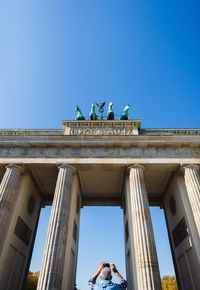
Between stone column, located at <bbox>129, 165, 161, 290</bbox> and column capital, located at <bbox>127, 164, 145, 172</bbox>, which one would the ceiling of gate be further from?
stone column, located at <bbox>129, 165, 161, 290</bbox>

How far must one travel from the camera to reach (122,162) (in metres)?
17.7

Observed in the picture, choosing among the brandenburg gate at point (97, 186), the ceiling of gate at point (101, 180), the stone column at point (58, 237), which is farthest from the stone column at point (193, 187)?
the stone column at point (58, 237)

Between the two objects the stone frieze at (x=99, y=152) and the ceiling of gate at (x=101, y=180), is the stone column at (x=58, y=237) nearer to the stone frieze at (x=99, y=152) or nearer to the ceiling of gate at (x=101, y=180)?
the stone frieze at (x=99, y=152)

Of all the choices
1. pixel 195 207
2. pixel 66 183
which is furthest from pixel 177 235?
pixel 66 183

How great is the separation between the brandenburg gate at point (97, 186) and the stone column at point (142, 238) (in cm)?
6

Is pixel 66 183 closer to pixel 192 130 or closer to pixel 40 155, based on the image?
pixel 40 155

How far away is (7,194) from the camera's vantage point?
15711 mm

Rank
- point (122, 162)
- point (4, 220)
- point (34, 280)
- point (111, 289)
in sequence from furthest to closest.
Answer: point (34, 280) → point (122, 162) → point (4, 220) → point (111, 289)

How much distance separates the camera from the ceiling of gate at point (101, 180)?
18234 mm

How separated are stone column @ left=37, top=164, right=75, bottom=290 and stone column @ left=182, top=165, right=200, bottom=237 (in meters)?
9.87

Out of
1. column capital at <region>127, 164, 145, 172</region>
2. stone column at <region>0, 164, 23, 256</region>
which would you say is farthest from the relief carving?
stone column at <region>0, 164, 23, 256</region>

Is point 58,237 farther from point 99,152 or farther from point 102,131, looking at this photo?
point 102,131

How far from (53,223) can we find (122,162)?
7629 mm

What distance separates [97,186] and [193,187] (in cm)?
1021
